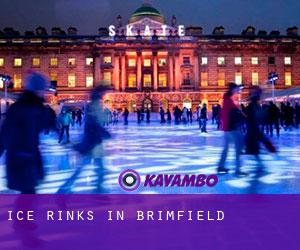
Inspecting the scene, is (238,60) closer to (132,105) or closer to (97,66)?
(132,105)

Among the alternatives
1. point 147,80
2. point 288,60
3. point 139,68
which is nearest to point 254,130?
point 139,68

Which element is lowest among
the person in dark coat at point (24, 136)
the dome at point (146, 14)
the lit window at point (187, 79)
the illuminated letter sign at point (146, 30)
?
the person in dark coat at point (24, 136)

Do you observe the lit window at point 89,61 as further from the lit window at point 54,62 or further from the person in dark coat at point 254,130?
the person in dark coat at point 254,130

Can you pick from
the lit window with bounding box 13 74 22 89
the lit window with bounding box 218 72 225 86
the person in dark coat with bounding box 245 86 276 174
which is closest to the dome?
the lit window with bounding box 218 72 225 86

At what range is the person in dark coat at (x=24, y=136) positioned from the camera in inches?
139

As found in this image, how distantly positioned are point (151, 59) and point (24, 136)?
5768cm

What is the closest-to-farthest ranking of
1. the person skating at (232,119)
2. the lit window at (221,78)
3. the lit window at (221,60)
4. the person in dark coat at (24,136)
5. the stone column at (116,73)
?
the person in dark coat at (24,136), the person skating at (232,119), the stone column at (116,73), the lit window at (221,78), the lit window at (221,60)

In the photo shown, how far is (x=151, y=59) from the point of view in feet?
199

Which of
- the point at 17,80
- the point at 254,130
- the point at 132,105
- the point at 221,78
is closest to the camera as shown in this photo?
the point at 254,130

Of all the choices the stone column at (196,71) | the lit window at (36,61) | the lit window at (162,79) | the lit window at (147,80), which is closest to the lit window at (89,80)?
the lit window at (36,61)

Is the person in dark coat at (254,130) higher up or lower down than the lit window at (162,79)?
lower down

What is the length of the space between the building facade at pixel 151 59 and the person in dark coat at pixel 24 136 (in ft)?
179

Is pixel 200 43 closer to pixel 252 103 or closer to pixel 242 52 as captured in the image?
pixel 242 52

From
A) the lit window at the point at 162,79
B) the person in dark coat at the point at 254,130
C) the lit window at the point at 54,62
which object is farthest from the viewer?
the lit window at the point at 162,79
